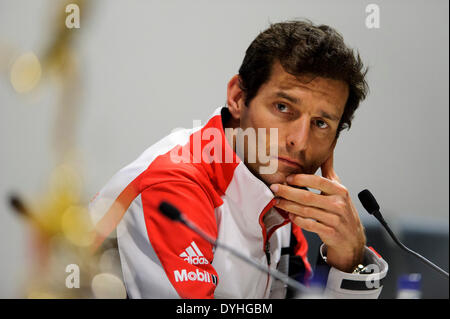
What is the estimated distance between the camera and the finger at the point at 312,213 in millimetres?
981

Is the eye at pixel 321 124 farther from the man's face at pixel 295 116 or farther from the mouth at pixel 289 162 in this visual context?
the mouth at pixel 289 162

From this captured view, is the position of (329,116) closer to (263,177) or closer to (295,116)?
(295,116)

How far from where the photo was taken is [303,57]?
1.01m

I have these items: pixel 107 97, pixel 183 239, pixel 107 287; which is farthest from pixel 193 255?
pixel 107 97

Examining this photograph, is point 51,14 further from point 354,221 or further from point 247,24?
point 354,221

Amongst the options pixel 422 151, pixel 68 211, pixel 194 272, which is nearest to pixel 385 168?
pixel 422 151

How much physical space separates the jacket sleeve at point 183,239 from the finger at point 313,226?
0.19 meters

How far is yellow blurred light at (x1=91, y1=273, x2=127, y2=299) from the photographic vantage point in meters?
0.88

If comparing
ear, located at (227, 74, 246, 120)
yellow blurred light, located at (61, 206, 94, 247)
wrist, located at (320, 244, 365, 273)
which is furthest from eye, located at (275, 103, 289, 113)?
yellow blurred light, located at (61, 206, 94, 247)

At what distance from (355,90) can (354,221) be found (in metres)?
0.33
